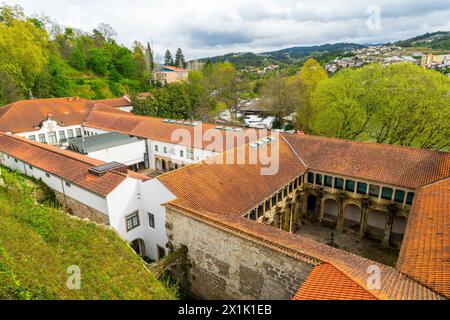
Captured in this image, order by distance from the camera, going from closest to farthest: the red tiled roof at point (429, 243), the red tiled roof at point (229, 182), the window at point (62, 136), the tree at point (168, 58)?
the red tiled roof at point (429, 243)
the red tiled roof at point (229, 182)
the window at point (62, 136)
the tree at point (168, 58)

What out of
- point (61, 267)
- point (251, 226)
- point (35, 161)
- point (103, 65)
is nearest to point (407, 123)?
point (251, 226)

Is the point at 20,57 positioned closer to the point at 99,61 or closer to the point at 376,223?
the point at 99,61

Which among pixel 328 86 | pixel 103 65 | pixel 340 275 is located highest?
pixel 103 65

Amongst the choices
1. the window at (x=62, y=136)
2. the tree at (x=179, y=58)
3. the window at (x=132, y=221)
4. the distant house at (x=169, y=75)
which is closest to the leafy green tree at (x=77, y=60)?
the distant house at (x=169, y=75)

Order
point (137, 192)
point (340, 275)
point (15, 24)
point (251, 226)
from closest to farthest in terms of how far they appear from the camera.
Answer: point (340, 275), point (251, 226), point (137, 192), point (15, 24)

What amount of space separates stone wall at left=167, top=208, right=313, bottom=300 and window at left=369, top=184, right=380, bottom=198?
1394cm

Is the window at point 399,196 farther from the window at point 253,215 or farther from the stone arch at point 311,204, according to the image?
the window at point 253,215

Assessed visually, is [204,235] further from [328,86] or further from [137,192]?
[328,86]

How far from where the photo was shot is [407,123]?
2934 centimetres

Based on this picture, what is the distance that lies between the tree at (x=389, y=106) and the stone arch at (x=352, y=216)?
35.4 feet

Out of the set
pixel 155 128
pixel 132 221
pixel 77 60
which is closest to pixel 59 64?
pixel 77 60

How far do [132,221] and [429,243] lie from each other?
1645cm

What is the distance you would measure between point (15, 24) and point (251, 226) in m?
65.6

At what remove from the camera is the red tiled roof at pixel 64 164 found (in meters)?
19.2
